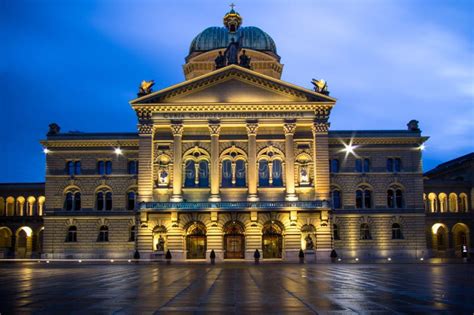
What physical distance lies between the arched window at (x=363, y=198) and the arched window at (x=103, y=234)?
31938mm

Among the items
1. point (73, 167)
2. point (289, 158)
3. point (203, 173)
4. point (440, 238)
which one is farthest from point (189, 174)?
point (440, 238)

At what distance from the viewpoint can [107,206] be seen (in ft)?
246

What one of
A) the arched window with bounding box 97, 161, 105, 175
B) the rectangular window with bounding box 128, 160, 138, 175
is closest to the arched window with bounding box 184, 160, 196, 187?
the rectangular window with bounding box 128, 160, 138, 175

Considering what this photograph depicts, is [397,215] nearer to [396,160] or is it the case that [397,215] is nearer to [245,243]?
[396,160]

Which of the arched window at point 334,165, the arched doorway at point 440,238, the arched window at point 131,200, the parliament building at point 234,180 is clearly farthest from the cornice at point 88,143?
the arched doorway at point 440,238

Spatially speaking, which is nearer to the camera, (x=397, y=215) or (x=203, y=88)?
(x=203, y=88)

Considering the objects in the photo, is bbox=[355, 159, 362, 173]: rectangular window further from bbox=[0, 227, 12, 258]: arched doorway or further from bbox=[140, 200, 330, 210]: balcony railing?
bbox=[0, 227, 12, 258]: arched doorway

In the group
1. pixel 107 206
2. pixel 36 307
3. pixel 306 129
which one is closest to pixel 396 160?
pixel 306 129

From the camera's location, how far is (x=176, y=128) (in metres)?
68.5

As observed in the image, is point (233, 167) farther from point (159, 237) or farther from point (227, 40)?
point (227, 40)

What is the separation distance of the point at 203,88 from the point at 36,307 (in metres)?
52.6

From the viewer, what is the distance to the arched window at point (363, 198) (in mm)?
74312

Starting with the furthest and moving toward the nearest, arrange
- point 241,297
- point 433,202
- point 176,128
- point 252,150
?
point 433,202
point 176,128
point 252,150
point 241,297

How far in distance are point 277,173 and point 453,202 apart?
3079 cm
